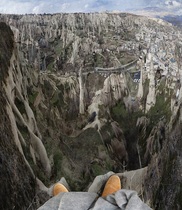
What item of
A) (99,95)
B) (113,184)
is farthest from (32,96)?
(113,184)

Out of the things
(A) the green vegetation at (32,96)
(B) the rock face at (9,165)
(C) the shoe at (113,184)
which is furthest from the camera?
(A) the green vegetation at (32,96)

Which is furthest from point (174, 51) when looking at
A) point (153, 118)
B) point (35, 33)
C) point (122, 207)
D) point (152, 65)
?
point (122, 207)

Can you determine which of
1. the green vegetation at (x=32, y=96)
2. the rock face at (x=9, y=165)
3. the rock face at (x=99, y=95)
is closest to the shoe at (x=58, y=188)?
the rock face at (x=99, y=95)

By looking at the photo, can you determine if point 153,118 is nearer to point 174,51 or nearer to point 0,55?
point 174,51

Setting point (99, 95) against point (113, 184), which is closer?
point (113, 184)

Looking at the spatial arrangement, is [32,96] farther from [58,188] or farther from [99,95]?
[58,188]

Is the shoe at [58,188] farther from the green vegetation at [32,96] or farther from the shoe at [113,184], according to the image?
the green vegetation at [32,96]

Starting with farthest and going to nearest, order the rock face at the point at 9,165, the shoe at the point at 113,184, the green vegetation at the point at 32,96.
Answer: the green vegetation at the point at 32,96
the shoe at the point at 113,184
the rock face at the point at 9,165

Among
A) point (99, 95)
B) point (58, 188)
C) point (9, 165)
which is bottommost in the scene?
point (58, 188)

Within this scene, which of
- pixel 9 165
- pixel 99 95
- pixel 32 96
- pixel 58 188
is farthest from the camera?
pixel 99 95
